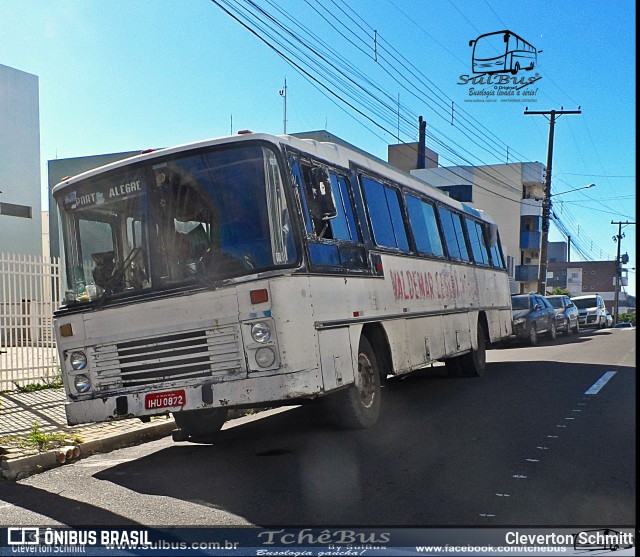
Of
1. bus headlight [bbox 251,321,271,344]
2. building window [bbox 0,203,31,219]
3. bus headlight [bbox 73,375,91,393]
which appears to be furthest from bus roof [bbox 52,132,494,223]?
building window [bbox 0,203,31,219]

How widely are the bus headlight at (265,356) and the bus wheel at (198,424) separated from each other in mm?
1941

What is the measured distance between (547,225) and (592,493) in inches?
1179

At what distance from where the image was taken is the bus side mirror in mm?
7012

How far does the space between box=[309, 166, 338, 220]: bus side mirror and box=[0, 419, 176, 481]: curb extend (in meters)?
3.61

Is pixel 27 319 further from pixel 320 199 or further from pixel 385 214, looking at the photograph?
pixel 320 199

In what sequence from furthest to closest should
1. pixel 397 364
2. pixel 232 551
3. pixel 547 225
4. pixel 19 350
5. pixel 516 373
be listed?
1. pixel 547 225
2. pixel 516 373
3. pixel 19 350
4. pixel 397 364
5. pixel 232 551

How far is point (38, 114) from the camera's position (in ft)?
114

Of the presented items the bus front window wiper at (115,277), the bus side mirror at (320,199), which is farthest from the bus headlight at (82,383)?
the bus side mirror at (320,199)

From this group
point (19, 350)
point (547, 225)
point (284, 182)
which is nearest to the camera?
point (284, 182)

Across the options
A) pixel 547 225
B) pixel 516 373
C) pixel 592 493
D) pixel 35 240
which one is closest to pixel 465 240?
pixel 516 373

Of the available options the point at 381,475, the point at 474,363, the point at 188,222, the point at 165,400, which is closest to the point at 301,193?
the point at 188,222

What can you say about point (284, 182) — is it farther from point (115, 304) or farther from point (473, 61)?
point (473, 61)

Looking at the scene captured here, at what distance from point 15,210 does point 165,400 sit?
97.7 ft

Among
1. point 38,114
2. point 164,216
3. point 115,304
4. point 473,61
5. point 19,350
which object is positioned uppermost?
point 38,114
